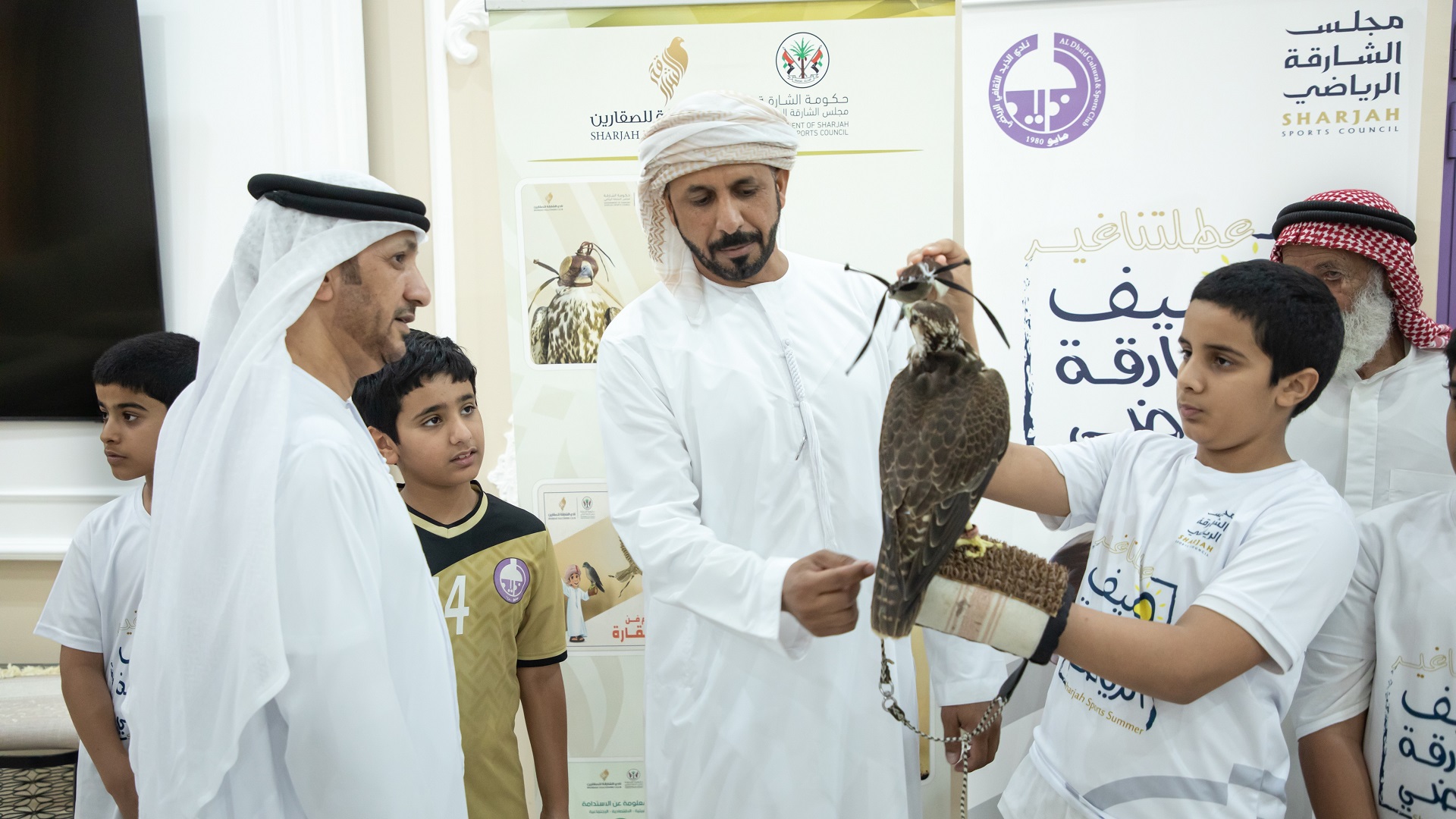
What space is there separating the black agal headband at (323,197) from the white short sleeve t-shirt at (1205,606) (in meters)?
1.51

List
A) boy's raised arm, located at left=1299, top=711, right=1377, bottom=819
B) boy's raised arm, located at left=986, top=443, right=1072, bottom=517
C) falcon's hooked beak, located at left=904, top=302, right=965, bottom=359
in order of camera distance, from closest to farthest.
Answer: falcon's hooked beak, located at left=904, top=302, right=965, bottom=359 → boy's raised arm, located at left=1299, top=711, right=1377, bottom=819 → boy's raised arm, located at left=986, top=443, right=1072, bottom=517

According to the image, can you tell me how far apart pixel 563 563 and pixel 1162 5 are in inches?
106

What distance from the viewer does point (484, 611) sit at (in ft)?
6.89

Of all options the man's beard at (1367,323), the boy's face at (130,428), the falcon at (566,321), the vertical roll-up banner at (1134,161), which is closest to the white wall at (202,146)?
the falcon at (566,321)

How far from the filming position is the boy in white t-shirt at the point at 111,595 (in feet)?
6.66

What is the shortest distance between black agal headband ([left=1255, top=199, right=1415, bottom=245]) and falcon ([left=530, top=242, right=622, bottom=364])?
6.79ft

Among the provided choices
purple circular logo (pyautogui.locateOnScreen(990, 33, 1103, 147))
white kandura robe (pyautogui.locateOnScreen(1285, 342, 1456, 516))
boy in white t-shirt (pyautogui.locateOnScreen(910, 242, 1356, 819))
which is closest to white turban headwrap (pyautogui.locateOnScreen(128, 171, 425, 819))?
boy in white t-shirt (pyautogui.locateOnScreen(910, 242, 1356, 819))

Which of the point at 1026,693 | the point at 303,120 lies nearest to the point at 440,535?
the point at 303,120

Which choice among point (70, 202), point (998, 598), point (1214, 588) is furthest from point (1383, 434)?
point (70, 202)

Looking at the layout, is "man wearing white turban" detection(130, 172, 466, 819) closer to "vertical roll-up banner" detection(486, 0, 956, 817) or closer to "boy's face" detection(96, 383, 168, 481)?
"boy's face" detection(96, 383, 168, 481)

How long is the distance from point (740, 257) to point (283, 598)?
1050mm

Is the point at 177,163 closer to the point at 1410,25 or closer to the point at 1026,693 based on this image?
the point at 1026,693

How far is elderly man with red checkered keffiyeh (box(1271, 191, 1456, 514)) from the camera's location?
214cm

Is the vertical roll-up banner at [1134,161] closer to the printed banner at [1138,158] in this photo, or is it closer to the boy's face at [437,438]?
the printed banner at [1138,158]
